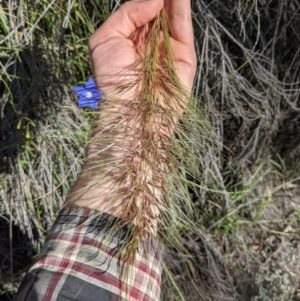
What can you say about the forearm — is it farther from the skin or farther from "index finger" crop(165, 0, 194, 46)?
"index finger" crop(165, 0, 194, 46)

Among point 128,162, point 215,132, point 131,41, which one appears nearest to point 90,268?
point 128,162

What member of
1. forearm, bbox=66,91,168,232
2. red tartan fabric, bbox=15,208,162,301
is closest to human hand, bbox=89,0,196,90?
forearm, bbox=66,91,168,232

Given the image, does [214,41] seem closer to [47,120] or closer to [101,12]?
[101,12]

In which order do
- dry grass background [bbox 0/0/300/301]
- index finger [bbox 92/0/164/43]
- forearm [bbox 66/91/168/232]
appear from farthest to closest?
dry grass background [bbox 0/0/300/301] → index finger [bbox 92/0/164/43] → forearm [bbox 66/91/168/232]

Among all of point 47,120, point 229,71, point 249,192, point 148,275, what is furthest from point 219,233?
point 148,275

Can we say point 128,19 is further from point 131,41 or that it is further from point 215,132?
point 215,132

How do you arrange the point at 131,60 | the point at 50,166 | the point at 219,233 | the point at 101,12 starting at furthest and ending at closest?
the point at 219,233 → the point at 50,166 → the point at 101,12 → the point at 131,60
